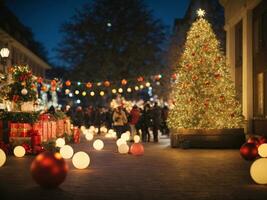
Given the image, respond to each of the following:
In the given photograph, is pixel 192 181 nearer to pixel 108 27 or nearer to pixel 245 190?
pixel 245 190

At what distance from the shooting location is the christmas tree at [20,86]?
23.7 meters

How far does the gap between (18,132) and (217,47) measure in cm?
975

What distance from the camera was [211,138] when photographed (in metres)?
23.7

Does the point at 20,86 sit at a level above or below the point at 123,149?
above

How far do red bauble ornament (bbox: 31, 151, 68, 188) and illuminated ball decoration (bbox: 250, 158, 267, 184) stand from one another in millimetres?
4213

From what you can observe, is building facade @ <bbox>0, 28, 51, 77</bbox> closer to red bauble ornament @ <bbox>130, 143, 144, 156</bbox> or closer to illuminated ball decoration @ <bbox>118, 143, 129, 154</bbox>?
illuminated ball decoration @ <bbox>118, 143, 129, 154</bbox>

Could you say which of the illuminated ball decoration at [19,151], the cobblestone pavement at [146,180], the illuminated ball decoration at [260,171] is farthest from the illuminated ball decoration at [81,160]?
the illuminated ball decoration at [260,171]

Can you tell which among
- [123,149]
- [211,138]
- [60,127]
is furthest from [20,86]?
[211,138]

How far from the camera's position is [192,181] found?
12.9m

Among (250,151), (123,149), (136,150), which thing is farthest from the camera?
(123,149)

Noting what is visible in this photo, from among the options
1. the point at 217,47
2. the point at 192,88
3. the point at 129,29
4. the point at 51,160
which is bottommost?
the point at 51,160

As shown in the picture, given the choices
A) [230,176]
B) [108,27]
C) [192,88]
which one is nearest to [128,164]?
[230,176]

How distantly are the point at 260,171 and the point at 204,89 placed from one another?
12.8 meters

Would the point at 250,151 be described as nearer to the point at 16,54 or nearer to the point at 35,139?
the point at 35,139
